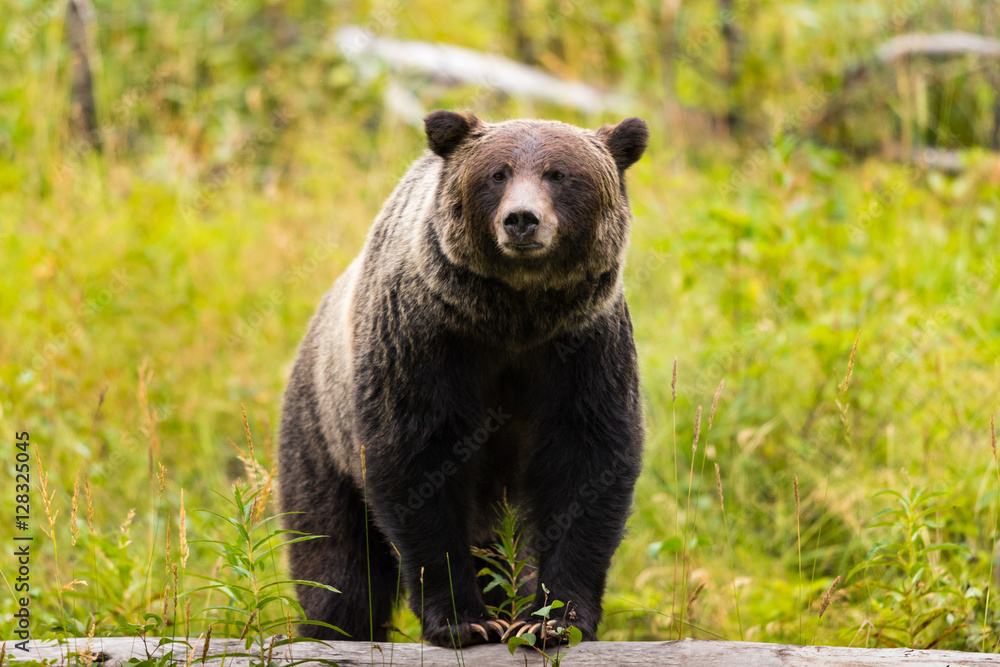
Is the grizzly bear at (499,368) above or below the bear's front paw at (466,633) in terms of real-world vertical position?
above

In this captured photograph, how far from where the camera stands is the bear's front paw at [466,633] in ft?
10.9

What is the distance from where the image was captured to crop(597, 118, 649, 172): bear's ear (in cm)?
369

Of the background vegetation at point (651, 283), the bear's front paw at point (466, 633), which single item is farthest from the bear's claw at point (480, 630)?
the background vegetation at point (651, 283)

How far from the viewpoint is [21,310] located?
253 inches

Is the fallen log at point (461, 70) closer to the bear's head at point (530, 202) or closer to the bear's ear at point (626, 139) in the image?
the bear's ear at point (626, 139)

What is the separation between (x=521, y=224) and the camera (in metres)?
3.10

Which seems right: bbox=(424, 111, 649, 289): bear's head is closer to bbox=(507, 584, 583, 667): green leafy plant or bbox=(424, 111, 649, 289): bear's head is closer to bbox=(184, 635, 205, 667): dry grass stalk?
bbox=(507, 584, 583, 667): green leafy plant

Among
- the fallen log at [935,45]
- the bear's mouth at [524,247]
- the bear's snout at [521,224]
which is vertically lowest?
the bear's mouth at [524,247]

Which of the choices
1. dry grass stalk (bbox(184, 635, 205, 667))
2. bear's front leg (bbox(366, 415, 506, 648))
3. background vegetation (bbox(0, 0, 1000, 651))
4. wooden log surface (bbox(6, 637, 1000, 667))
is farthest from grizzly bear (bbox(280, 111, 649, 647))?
dry grass stalk (bbox(184, 635, 205, 667))

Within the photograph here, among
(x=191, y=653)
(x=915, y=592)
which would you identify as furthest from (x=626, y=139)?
(x=191, y=653)

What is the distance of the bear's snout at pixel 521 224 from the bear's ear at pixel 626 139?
→ 2.47ft

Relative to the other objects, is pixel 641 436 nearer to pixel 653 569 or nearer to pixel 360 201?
pixel 653 569

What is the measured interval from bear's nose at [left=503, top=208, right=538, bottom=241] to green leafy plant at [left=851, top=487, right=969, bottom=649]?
146cm

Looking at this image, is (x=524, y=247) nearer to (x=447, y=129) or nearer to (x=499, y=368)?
(x=499, y=368)
